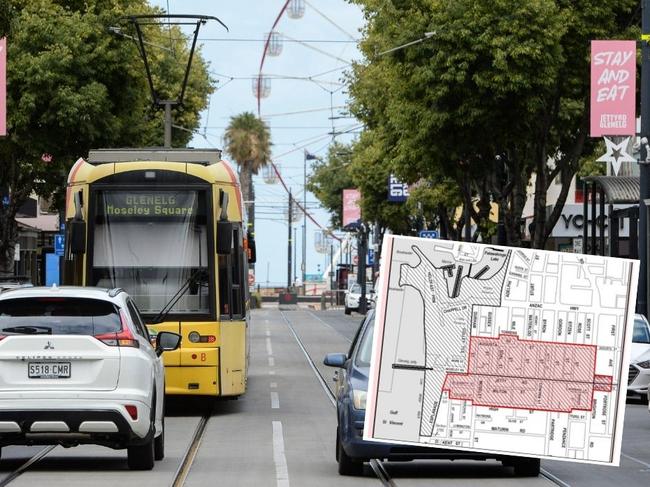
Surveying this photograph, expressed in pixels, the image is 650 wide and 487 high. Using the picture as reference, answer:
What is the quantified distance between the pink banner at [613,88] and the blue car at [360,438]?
17.3 m

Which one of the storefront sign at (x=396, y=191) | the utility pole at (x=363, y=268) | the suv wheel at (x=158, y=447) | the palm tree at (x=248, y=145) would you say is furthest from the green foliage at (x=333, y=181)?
the suv wheel at (x=158, y=447)

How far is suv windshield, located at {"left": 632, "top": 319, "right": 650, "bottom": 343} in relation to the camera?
28625mm

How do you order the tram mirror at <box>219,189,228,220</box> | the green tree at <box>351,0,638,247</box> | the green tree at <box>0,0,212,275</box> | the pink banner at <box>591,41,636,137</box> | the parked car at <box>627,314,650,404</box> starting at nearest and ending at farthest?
the tram mirror at <box>219,189,228,220</box> → the parked car at <box>627,314,650,404</box> → the pink banner at <box>591,41,636,137</box> → the green tree at <box>351,0,638,247</box> → the green tree at <box>0,0,212,275</box>

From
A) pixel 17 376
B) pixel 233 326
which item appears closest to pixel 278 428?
pixel 233 326

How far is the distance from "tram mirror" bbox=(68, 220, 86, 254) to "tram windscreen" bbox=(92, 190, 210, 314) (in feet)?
1.98

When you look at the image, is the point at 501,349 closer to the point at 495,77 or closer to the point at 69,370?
the point at 69,370

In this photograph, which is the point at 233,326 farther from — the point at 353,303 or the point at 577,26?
the point at 353,303

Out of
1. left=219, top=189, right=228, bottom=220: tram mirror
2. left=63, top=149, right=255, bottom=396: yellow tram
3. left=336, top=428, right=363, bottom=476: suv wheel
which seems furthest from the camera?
left=63, top=149, right=255, bottom=396: yellow tram

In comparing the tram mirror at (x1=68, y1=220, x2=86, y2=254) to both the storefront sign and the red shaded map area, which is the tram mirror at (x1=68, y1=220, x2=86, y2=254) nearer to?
the red shaded map area

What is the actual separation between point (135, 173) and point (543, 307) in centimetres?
1026

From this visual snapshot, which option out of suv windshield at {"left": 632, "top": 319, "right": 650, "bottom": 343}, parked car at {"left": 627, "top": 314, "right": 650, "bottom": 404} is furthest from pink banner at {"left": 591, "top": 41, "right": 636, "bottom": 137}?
parked car at {"left": 627, "top": 314, "right": 650, "bottom": 404}

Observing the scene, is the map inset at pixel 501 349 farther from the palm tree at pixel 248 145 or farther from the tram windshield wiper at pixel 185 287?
the palm tree at pixel 248 145

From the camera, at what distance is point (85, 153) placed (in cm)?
4434

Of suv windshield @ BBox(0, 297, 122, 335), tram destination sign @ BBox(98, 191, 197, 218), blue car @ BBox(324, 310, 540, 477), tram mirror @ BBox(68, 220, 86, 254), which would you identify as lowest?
blue car @ BBox(324, 310, 540, 477)
